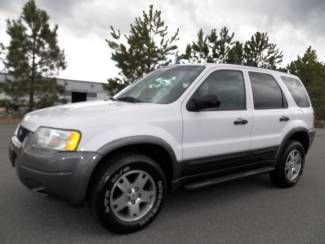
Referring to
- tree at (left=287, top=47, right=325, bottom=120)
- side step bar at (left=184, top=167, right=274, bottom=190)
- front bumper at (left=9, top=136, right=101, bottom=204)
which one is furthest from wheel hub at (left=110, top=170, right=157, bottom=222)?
tree at (left=287, top=47, right=325, bottom=120)

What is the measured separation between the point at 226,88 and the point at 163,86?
83cm

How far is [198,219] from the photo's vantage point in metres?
3.23

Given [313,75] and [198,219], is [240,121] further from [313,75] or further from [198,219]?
[313,75]

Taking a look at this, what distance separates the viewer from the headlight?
2.52 metres

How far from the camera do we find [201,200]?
384cm

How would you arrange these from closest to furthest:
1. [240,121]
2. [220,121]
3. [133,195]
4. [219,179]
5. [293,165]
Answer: [133,195]
[220,121]
[219,179]
[240,121]
[293,165]

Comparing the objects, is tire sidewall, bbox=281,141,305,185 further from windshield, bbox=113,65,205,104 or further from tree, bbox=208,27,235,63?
tree, bbox=208,27,235,63

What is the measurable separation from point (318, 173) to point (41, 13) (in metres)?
17.1

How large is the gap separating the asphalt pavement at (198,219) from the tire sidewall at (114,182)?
106mm

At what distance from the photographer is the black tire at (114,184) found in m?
2.66

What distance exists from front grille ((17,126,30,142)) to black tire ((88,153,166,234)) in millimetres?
929

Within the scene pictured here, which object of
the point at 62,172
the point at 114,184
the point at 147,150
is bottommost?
the point at 114,184

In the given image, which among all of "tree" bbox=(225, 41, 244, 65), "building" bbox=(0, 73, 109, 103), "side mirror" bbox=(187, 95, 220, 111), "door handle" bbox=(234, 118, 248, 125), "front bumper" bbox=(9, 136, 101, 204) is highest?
"tree" bbox=(225, 41, 244, 65)

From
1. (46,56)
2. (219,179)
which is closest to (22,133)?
(219,179)
